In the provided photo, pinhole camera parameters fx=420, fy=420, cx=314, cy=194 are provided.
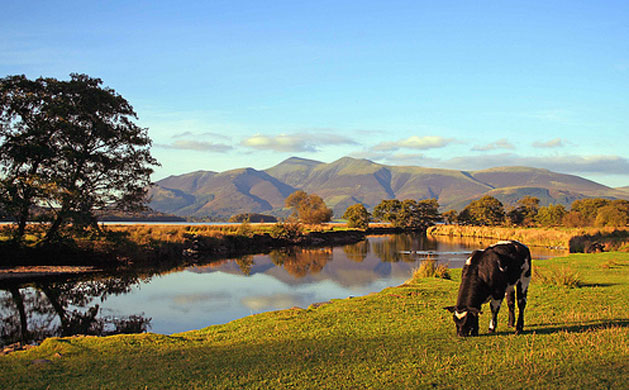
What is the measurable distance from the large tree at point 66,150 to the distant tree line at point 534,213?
212ft

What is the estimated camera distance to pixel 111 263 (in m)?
28.2

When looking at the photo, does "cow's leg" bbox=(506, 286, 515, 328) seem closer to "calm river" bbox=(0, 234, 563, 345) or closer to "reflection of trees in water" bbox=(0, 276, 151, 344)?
"calm river" bbox=(0, 234, 563, 345)

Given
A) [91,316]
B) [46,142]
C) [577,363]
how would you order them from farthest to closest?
[46,142] → [91,316] → [577,363]

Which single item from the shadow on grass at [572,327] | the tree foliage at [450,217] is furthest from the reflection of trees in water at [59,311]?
the tree foliage at [450,217]

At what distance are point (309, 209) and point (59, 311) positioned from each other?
71360mm

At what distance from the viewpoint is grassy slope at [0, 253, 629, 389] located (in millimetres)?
5855

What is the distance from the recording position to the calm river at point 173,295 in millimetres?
13680

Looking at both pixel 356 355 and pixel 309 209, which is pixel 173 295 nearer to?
pixel 356 355

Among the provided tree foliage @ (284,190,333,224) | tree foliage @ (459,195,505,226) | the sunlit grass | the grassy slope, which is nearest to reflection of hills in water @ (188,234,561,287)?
the sunlit grass

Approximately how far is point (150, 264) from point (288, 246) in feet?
64.2

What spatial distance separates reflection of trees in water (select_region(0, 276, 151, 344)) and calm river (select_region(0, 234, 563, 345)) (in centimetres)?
2

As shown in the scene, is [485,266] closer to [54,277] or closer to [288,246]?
[54,277]

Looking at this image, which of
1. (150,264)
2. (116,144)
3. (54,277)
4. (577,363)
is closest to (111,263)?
(150,264)

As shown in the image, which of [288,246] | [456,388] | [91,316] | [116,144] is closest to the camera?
[456,388]
